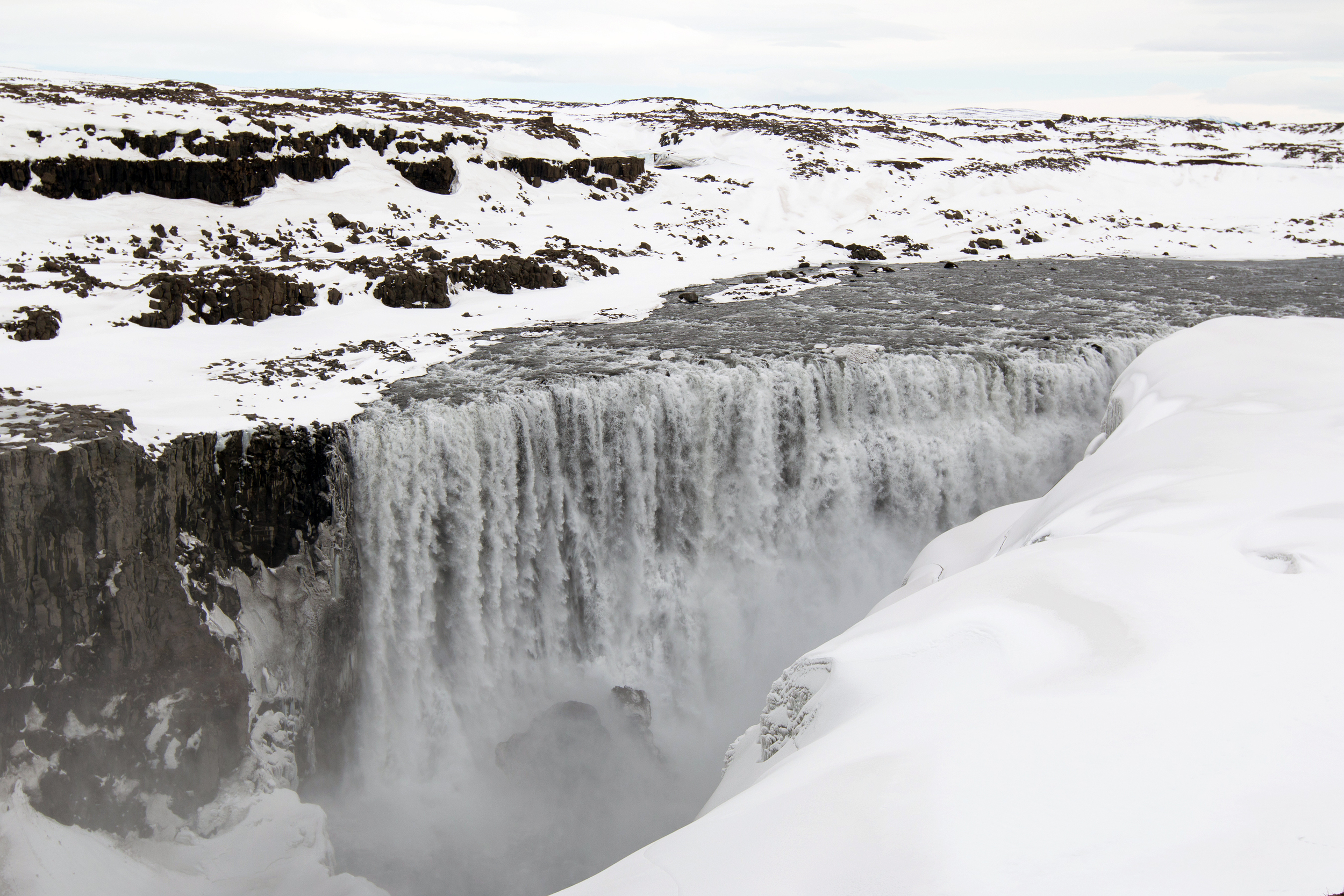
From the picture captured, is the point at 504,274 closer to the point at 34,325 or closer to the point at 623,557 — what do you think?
the point at 34,325

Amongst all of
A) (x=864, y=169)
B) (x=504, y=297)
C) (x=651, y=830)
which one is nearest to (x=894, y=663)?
(x=651, y=830)

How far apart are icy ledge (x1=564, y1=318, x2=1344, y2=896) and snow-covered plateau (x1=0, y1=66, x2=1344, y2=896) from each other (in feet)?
0.07

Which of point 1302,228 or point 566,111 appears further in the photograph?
point 566,111

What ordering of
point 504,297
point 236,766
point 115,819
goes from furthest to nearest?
1. point 504,297
2. point 236,766
3. point 115,819

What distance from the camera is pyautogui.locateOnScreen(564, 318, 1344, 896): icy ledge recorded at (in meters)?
3.06

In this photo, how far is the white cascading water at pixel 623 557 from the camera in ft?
34.1

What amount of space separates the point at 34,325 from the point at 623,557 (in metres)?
8.66

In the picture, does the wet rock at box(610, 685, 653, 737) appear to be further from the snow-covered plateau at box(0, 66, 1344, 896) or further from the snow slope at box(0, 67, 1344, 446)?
the snow slope at box(0, 67, 1344, 446)

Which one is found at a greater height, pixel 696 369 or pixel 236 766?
pixel 696 369

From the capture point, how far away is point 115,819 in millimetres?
8547

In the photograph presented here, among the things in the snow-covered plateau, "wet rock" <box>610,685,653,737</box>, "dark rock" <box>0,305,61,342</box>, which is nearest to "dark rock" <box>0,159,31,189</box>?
the snow-covered plateau

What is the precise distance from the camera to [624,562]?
11781mm

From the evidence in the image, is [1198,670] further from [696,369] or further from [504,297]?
[504,297]

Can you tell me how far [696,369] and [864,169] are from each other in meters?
22.6
